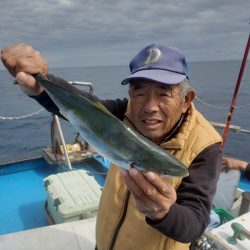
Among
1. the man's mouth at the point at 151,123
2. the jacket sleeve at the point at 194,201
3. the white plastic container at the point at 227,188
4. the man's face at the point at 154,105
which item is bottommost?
the white plastic container at the point at 227,188

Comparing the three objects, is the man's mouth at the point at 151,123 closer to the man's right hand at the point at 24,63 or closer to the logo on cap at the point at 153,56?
the logo on cap at the point at 153,56

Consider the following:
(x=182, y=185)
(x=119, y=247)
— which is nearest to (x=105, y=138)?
(x=182, y=185)

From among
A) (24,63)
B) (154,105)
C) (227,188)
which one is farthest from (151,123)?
(227,188)

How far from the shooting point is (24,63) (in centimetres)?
215

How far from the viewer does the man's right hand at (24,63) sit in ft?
7.06

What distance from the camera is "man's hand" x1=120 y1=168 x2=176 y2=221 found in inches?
61.9

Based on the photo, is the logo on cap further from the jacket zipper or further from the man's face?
the jacket zipper

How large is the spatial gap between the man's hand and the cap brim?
2.39 ft

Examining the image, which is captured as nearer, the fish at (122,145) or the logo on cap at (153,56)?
the fish at (122,145)

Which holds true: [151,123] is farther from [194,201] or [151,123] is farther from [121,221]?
[121,221]

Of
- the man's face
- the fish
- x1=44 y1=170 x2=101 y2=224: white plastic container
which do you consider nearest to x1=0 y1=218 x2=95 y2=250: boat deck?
x1=44 y1=170 x2=101 y2=224: white plastic container

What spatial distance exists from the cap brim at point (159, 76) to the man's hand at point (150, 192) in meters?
0.73

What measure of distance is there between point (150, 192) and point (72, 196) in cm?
353

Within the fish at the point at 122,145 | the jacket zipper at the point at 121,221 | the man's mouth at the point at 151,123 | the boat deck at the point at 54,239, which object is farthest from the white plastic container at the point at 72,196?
the fish at the point at 122,145
